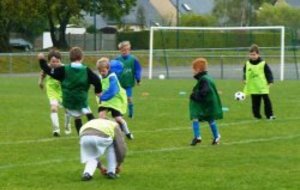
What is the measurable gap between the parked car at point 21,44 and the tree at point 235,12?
2527 cm

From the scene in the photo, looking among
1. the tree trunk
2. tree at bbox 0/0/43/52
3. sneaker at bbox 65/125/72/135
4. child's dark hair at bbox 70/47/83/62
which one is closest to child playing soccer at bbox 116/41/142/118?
A: sneaker at bbox 65/125/72/135

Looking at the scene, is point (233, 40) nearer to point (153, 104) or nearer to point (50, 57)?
point (153, 104)

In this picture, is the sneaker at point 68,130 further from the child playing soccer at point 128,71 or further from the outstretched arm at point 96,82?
the child playing soccer at point 128,71

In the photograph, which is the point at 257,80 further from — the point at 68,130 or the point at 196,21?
the point at 196,21

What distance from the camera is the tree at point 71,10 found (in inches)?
2468

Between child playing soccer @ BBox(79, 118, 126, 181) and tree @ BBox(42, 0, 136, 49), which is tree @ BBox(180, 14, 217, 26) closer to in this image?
tree @ BBox(42, 0, 136, 49)

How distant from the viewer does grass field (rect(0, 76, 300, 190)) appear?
10.8 m

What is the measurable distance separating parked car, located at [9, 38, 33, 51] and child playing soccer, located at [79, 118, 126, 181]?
199ft

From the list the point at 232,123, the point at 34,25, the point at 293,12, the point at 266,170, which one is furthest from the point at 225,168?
the point at 293,12

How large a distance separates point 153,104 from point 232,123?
6406 millimetres

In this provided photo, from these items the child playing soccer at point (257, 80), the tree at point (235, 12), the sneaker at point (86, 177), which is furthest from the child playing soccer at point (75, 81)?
the tree at point (235, 12)

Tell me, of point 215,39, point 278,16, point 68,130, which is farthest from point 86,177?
point 278,16

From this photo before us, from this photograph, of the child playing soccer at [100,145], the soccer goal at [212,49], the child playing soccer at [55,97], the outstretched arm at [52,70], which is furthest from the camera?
the soccer goal at [212,49]

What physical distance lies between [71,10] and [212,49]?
14206 millimetres
